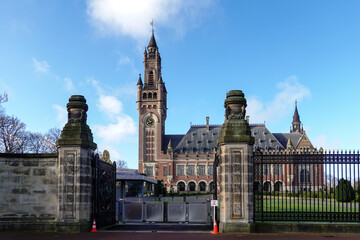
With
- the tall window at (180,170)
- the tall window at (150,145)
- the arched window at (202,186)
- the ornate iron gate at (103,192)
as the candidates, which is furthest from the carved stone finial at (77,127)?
the arched window at (202,186)

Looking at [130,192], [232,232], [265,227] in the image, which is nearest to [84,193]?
[232,232]

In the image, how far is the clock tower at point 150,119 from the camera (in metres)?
86.8

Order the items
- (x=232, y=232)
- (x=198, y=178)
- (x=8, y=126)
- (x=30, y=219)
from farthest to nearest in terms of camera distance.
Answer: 1. (x=198, y=178)
2. (x=8, y=126)
3. (x=30, y=219)
4. (x=232, y=232)

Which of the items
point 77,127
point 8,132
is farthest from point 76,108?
point 8,132

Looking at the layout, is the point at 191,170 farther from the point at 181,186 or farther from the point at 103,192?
the point at 103,192

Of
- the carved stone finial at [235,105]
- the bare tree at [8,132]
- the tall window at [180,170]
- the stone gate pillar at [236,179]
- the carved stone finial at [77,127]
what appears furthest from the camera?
the tall window at [180,170]

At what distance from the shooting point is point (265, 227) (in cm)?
1308

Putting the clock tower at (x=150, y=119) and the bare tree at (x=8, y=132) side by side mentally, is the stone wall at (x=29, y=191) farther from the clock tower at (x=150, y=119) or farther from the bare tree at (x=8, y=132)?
the clock tower at (x=150, y=119)

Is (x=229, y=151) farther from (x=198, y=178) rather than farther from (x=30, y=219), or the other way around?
(x=198, y=178)

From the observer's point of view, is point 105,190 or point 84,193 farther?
point 105,190

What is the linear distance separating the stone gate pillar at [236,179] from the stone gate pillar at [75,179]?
500 centimetres

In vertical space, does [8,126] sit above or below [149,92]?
below

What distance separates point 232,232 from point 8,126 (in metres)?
37.1

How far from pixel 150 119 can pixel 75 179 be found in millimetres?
73976
